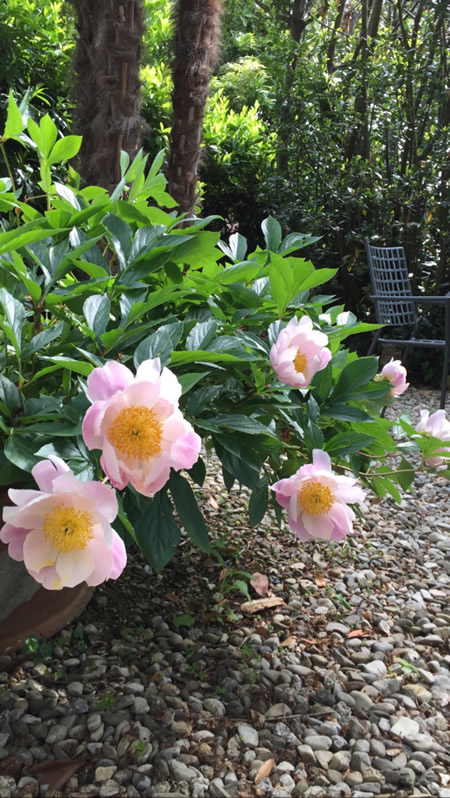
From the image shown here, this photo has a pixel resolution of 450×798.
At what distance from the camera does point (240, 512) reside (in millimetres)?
2258

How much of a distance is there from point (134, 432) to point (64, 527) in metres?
0.12

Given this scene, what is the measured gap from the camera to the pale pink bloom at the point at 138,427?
66cm

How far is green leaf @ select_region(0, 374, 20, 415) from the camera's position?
0.96 m

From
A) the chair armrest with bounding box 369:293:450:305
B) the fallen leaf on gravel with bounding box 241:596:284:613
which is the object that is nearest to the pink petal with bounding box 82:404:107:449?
the fallen leaf on gravel with bounding box 241:596:284:613

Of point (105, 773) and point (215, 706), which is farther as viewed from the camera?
point (215, 706)

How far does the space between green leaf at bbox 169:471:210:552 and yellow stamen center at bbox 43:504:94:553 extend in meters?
0.33

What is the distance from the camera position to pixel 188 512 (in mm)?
1020

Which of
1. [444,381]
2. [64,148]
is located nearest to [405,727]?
[64,148]

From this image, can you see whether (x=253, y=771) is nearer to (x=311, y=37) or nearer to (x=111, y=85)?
(x=111, y=85)

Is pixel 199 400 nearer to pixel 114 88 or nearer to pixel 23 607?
pixel 23 607

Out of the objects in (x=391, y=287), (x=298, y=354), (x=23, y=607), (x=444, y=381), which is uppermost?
(x=298, y=354)

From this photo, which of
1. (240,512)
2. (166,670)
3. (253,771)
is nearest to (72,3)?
(240,512)

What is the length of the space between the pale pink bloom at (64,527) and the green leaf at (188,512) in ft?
0.95

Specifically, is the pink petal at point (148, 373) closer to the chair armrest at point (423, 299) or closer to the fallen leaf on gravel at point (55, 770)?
the fallen leaf on gravel at point (55, 770)
